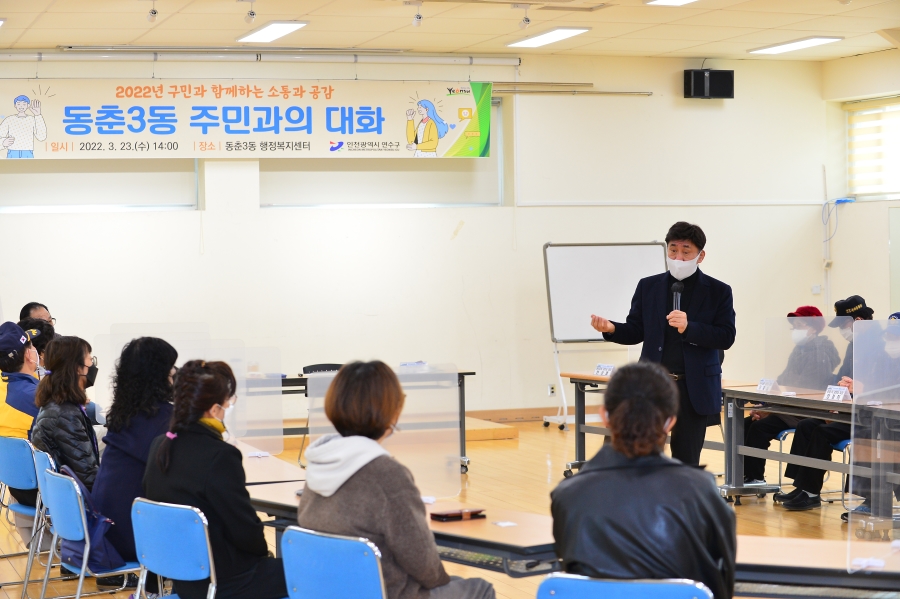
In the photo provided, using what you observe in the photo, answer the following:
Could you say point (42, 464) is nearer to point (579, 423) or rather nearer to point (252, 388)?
point (252, 388)

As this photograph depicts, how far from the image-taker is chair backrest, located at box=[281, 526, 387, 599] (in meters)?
2.45

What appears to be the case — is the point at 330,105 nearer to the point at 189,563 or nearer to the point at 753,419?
the point at 753,419

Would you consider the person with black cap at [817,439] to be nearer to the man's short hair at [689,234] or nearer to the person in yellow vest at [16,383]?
the man's short hair at [689,234]

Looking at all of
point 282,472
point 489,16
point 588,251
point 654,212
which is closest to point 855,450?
point 282,472

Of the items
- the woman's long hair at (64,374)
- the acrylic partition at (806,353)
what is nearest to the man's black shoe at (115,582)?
the woman's long hair at (64,374)

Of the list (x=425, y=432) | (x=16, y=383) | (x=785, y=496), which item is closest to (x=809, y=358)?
(x=785, y=496)

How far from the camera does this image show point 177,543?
2.95m

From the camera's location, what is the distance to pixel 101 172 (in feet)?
29.5

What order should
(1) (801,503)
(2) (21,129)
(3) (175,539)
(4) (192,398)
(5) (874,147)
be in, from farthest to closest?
(5) (874,147), (2) (21,129), (1) (801,503), (4) (192,398), (3) (175,539)

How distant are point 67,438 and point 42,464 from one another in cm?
35

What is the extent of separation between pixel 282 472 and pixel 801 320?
3.46m

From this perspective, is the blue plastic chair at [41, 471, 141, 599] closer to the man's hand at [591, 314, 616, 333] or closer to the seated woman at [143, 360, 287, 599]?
the seated woman at [143, 360, 287, 599]

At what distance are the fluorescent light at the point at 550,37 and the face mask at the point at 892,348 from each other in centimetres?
527

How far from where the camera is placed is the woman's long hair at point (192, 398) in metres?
3.11
